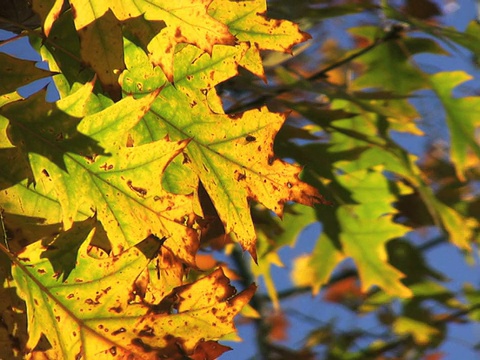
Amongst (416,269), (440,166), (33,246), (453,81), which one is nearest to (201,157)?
(33,246)

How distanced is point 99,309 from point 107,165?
0.50 feet

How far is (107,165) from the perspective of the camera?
819mm

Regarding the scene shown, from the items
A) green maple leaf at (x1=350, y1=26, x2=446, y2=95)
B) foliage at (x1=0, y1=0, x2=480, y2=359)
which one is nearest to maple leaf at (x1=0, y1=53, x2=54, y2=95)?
foliage at (x1=0, y1=0, x2=480, y2=359)

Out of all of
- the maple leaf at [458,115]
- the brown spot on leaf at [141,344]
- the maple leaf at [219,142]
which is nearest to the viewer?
the brown spot on leaf at [141,344]

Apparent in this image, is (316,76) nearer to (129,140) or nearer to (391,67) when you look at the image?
(391,67)

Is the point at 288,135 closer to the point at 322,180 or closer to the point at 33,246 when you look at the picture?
the point at 322,180

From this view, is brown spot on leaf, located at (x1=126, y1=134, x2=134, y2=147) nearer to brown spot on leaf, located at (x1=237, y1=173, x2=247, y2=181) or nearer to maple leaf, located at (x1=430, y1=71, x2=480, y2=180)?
brown spot on leaf, located at (x1=237, y1=173, x2=247, y2=181)

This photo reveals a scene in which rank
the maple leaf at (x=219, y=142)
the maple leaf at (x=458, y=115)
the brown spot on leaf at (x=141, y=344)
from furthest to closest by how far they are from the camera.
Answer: the maple leaf at (x=458, y=115) < the maple leaf at (x=219, y=142) < the brown spot on leaf at (x=141, y=344)

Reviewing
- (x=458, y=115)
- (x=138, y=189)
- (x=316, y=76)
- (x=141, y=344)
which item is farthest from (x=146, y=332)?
(x=458, y=115)

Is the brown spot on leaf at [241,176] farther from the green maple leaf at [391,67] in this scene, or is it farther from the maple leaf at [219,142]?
the green maple leaf at [391,67]

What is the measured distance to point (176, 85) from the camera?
0.92 m

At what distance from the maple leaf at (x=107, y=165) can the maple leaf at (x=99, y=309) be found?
0.03 m

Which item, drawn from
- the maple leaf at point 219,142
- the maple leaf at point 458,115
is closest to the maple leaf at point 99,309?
the maple leaf at point 219,142

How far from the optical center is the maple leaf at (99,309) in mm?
776
